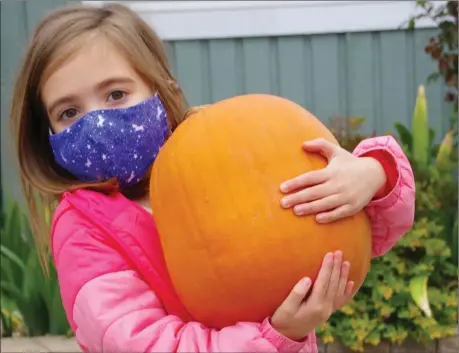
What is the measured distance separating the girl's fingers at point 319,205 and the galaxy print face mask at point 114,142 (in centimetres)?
Result: 47

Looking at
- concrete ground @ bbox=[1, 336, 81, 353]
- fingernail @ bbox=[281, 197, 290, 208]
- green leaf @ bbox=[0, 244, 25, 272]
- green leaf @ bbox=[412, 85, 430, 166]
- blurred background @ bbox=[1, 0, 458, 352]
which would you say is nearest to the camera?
fingernail @ bbox=[281, 197, 290, 208]

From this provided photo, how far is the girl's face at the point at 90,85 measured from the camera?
5.16ft

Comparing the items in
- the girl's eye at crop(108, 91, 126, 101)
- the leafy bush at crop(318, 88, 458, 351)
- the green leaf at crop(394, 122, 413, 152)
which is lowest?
the leafy bush at crop(318, 88, 458, 351)

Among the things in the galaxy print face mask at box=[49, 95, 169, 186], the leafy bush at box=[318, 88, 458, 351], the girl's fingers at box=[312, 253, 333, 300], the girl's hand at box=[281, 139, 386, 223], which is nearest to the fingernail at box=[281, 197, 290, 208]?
the girl's hand at box=[281, 139, 386, 223]

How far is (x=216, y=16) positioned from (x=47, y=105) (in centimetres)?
362

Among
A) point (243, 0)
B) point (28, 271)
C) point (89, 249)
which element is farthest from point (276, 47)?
point (89, 249)

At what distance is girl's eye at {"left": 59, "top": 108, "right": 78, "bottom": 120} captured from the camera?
63.7 inches

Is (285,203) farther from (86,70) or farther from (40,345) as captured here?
(40,345)

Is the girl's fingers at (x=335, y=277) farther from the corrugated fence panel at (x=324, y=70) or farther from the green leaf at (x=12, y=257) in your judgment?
the corrugated fence panel at (x=324, y=70)

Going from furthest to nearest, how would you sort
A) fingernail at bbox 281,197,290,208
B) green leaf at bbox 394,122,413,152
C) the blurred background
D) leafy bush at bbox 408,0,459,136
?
the blurred background
leafy bush at bbox 408,0,459,136
green leaf at bbox 394,122,413,152
fingernail at bbox 281,197,290,208

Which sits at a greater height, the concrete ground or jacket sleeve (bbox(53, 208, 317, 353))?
jacket sleeve (bbox(53, 208, 317, 353))

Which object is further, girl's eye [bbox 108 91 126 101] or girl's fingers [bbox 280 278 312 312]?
girl's eye [bbox 108 91 126 101]

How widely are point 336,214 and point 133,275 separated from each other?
439mm

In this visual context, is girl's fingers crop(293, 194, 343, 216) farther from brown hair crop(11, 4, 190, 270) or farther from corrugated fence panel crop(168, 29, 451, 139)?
corrugated fence panel crop(168, 29, 451, 139)
